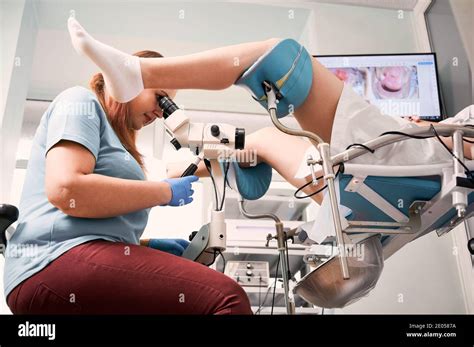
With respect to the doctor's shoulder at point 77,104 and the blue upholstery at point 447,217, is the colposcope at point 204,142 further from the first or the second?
the blue upholstery at point 447,217

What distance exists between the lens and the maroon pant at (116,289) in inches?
38.2

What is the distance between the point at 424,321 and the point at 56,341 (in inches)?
25.4

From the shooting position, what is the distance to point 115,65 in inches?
48.8

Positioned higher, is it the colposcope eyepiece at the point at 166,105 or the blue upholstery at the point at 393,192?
the colposcope eyepiece at the point at 166,105

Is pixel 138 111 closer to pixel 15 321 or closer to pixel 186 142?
pixel 186 142

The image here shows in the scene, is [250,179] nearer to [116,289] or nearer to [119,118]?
[119,118]

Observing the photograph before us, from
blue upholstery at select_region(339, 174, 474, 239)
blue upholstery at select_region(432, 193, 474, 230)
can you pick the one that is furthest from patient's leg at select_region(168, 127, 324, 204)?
blue upholstery at select_region(432, 193, 474, 230)

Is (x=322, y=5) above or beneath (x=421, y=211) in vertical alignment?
above

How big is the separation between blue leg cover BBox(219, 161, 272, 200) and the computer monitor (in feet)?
4.56

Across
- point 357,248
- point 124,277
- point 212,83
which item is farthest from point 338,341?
point 212,83

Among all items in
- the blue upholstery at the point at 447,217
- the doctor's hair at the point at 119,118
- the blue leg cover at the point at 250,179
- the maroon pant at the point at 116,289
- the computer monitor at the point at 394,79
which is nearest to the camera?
the maroon pant at the point at 116,289

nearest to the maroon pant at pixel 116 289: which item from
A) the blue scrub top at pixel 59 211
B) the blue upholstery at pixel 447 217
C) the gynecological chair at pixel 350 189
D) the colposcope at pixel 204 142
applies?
the blue scrub top at pixel 59 211

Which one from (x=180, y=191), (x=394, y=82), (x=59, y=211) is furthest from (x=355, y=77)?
(x=59, y=211)

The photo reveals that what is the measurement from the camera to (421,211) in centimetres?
128
